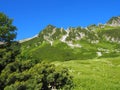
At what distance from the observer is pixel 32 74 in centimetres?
3756

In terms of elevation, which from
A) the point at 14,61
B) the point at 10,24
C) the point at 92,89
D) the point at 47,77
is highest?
the point at 10,24

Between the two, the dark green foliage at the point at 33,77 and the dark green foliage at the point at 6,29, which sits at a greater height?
the dark green foliage at the point at 6,29

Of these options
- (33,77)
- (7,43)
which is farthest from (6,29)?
(33,77)

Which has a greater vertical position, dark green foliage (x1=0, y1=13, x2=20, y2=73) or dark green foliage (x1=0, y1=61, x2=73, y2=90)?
dark green foliage (x1=0, y1=13, x2=20, y2=73)

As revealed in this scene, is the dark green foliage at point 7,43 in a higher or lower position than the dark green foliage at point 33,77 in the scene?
higher

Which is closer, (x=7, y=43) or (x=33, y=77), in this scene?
(x=33, y=77)

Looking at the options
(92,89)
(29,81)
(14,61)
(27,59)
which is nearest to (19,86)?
(29,81)

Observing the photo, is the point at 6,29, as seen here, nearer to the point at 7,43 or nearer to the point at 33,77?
the point at 7,43

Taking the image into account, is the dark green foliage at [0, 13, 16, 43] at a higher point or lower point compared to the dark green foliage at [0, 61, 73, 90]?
higher

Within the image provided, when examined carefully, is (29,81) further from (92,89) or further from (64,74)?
(92,89)

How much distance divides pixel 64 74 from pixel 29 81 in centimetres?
780

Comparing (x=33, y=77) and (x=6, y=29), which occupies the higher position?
(x=6, y=29)

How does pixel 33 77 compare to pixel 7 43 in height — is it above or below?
below

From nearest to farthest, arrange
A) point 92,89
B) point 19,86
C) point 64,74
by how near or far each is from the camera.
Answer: point 19,86 < point 64,74 < point 92,89
